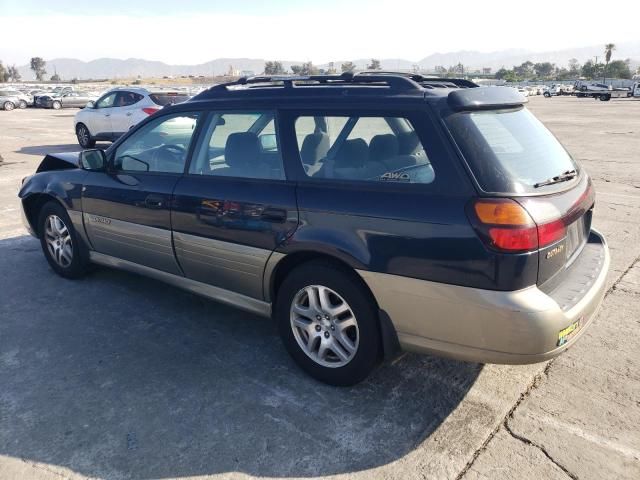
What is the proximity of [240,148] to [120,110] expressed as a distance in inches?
483

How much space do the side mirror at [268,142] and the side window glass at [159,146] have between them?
2.31ft

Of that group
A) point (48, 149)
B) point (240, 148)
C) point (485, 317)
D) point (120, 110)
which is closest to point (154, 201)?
point (240, 148)

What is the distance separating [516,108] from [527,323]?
1390 millimetres

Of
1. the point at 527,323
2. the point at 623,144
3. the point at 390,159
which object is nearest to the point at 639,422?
the point at 527,323

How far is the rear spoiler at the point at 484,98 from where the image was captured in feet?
9.30

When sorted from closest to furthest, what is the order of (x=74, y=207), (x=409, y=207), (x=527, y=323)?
(x=527, y=323) < (x=409, y=207) < (x=74, y=207)

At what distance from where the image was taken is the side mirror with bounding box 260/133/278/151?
3410 mm

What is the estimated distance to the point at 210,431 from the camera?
2.89m

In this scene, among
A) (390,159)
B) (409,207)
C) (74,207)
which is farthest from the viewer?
(74,207)

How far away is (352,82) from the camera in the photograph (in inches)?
138

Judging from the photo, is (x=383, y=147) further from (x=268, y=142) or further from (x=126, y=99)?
(x=126, y=99)

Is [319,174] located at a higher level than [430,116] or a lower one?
lower

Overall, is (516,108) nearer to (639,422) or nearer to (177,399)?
(639,422)

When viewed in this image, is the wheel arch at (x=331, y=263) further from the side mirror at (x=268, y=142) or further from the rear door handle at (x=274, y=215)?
the side mirror at (x=268, y=142)
